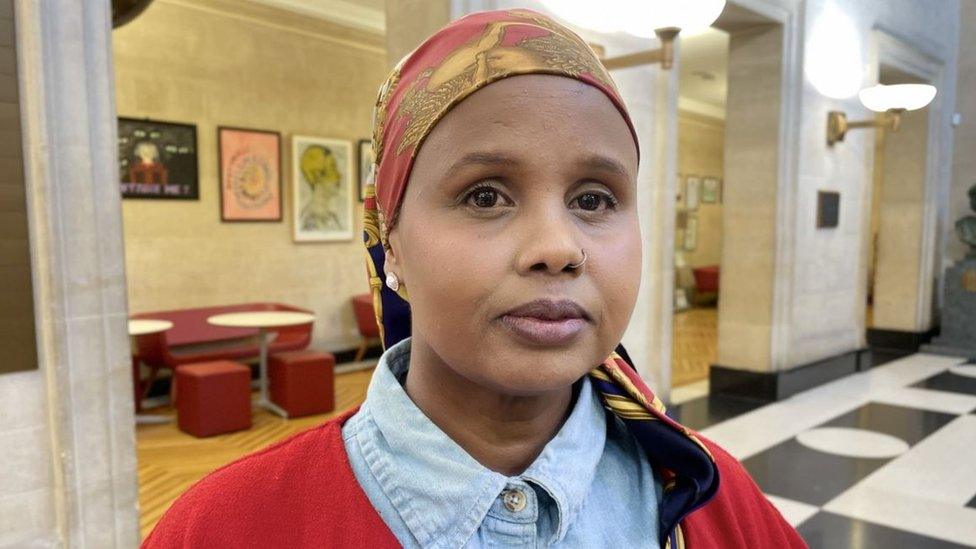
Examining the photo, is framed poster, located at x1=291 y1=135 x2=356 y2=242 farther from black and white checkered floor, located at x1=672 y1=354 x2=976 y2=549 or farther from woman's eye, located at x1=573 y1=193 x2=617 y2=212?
woman's eye, located at x1=573 y1=193 x2=617 y2=212

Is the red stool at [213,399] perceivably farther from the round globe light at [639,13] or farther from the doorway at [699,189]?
the doorway at [699,189]

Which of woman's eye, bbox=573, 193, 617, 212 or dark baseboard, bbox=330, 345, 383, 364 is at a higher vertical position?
woman's eye, bbox=573, 193, 617, 212

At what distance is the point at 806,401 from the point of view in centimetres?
570

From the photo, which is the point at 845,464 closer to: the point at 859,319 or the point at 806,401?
the point at 806,401

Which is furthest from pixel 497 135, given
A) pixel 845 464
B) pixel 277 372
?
pixel 277 372

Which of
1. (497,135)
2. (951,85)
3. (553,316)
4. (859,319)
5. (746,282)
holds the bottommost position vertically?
(859,319)

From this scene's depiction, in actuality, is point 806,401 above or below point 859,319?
below

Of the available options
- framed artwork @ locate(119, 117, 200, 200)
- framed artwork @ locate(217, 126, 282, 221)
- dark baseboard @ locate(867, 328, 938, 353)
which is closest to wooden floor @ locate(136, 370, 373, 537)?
framed artwork @ locate(119, 117, 200, 200)

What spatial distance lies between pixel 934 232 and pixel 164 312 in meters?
9.08

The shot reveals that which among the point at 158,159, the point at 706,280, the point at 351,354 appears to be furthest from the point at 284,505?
the point at 706,280

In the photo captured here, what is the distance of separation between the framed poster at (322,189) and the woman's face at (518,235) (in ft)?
24.5

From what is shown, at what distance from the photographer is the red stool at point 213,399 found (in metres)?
5.25

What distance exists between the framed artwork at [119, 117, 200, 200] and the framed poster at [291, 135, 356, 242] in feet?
3.81

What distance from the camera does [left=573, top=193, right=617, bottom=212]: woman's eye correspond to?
73 cm
